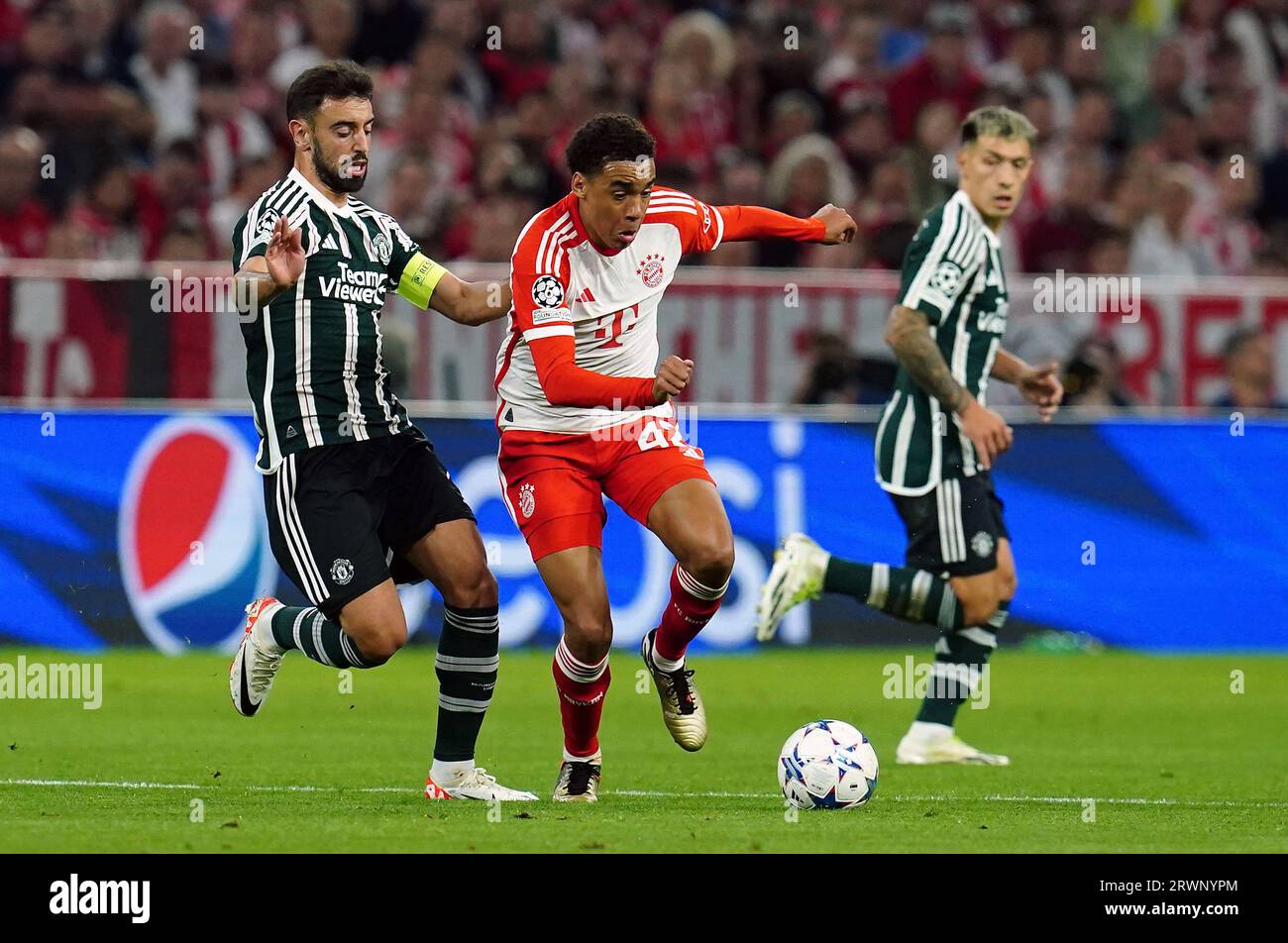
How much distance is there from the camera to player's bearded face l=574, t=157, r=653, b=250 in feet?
26.4

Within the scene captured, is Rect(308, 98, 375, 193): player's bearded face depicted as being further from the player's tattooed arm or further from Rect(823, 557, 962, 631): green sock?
Rect(823, 557, 962, 631): green sock

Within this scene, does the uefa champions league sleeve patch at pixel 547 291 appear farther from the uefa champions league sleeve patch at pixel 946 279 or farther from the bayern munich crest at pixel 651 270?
the uefa champions league sleeve patch at pixel 946 279

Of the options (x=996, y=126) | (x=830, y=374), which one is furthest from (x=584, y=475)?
(x=830, y=374)

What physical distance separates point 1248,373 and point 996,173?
552 cm

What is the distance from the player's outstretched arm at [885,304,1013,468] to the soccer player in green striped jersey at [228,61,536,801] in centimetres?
242

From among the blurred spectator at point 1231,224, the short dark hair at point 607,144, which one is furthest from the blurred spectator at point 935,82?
the short dark hair at point 607,144

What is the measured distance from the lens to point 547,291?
806cm

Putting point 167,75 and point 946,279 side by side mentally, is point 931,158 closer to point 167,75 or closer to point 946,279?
point 167,75

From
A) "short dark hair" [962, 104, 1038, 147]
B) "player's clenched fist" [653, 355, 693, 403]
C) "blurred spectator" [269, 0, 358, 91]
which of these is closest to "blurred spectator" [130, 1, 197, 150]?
"blurred spectator" [269, 0, 358, 91]

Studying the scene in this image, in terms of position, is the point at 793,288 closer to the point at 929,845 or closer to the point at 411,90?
the point at 411,90

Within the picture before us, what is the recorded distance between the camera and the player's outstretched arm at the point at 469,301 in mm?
8398

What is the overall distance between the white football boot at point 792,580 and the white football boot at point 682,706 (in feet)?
4.12

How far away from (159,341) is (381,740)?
185 inches

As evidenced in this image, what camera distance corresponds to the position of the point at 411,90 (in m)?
16.7
